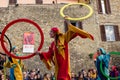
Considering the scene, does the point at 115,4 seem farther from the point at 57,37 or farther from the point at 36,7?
the point at 57,37

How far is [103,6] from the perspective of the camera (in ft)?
89.6

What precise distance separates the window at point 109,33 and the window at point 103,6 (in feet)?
4.98

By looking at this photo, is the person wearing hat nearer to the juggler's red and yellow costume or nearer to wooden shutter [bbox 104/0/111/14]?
the juggler's red and yellow costume

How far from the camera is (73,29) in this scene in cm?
804

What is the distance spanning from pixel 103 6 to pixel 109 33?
275cm

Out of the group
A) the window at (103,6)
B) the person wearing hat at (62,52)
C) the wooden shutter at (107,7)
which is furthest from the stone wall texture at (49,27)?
the person wearing hat at (62,52)

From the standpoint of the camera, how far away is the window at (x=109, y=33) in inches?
1022

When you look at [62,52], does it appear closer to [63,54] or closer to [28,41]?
[63,54]

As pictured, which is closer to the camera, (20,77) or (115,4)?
(20,77)

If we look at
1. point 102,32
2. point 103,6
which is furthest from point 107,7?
point 102,32

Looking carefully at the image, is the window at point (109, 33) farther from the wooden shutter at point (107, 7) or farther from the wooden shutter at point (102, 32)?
the wooden shutter at point (107, 7)

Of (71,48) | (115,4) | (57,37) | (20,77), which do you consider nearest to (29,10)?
(71,48)

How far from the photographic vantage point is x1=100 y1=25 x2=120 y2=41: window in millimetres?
25948

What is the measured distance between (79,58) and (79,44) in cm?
124
